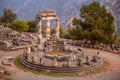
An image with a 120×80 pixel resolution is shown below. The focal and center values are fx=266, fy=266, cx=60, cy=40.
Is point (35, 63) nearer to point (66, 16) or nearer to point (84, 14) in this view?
point (84, 14)

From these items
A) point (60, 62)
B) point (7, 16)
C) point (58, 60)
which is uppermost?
point (7, 16)

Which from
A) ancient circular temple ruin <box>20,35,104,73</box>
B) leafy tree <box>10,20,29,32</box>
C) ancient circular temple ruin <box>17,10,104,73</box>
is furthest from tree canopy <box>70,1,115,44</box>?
leafy tree <box>10,20,29,32</box>

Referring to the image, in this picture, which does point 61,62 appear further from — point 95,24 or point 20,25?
point 20,25

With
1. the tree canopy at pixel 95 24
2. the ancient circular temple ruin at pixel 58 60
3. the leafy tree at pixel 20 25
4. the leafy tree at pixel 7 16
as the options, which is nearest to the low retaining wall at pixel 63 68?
the ancient circular temple ruin at pixel 58 60

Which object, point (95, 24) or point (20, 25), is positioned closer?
point (95, 24)

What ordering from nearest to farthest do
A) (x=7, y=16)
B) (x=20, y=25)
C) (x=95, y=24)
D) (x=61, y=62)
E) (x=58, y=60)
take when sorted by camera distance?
(x=61, y=62) < (x=58, y=60) < (x=95, y=24) < (x=20, y=25) < (x=7, y=16)

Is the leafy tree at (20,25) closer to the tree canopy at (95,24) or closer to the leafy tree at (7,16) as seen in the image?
the leafy tree at (7,16)

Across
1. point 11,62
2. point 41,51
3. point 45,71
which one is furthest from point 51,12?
point 45,71

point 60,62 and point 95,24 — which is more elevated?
point 95,24

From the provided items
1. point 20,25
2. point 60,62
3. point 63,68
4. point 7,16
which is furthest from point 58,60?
point 7,16

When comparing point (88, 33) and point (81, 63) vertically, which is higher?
point (88, 33)

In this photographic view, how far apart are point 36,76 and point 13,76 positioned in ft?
9.73

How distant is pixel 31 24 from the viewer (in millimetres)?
77875

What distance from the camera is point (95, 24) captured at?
50344 mm
